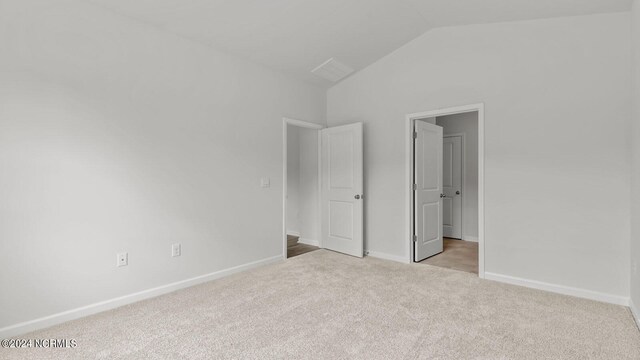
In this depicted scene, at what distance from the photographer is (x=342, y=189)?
15.3 ft

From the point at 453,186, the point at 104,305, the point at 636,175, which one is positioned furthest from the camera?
the point at 453,186

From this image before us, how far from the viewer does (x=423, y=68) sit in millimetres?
4004

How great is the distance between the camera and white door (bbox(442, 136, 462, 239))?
5820 mm

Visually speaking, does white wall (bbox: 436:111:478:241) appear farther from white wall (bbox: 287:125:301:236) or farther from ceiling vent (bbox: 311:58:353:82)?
white wall (bbox: 287:125:301:236)

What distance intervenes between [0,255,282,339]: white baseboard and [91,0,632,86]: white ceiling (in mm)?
2506

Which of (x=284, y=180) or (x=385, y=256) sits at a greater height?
(x=284, y=180)

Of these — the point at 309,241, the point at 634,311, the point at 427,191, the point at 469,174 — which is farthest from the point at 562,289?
the point at 309,241

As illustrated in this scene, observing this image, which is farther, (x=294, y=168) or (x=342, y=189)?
(x=294, y=168)

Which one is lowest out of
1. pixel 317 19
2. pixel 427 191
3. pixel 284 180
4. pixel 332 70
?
pixel 427 191

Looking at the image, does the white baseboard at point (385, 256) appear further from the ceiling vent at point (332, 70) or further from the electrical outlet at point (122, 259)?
the electrical outlet at point (122, 259)

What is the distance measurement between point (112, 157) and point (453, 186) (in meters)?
5.35

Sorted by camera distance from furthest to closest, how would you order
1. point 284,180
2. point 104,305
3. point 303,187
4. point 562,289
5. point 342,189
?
point 303,187
point 342,189
point 284,180
point 562,289
point 104,305

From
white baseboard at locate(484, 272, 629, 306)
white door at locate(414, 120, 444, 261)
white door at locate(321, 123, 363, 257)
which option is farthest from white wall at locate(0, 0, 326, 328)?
white baseboard at locate(484, 272, 629, 306)

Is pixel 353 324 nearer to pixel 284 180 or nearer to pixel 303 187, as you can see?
pixel 284 180
